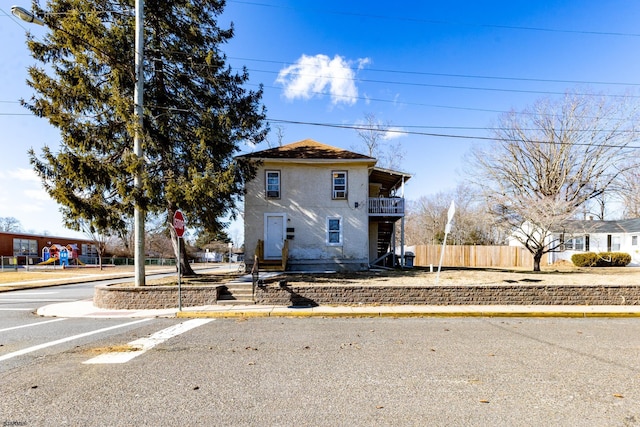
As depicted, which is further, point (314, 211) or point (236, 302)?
point (314, 211)

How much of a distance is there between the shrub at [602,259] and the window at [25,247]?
192 feet

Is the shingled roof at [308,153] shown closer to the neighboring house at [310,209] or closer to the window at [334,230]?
the neighboring house at [310,209]

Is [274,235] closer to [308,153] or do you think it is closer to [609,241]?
[308,153]

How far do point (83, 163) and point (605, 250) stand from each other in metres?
39.5

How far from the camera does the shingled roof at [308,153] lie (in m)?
17.1

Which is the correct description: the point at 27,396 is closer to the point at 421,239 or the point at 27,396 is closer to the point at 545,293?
the point at 545,293

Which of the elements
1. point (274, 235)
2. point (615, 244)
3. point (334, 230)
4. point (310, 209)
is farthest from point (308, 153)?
point (615, 244)

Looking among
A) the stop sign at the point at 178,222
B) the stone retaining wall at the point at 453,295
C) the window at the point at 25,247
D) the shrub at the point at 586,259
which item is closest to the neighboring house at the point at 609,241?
the shrub at the point at 586,259

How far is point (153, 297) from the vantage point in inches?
400

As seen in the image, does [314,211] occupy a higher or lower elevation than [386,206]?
lower

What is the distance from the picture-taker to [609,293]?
33.0ft

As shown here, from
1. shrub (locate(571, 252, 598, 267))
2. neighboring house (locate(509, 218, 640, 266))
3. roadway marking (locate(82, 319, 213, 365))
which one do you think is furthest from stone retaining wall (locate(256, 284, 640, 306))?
neighboring house (locate(509, 218, 640, 266))

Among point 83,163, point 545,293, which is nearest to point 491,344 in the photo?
point 545,293

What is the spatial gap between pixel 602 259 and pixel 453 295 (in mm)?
24638
